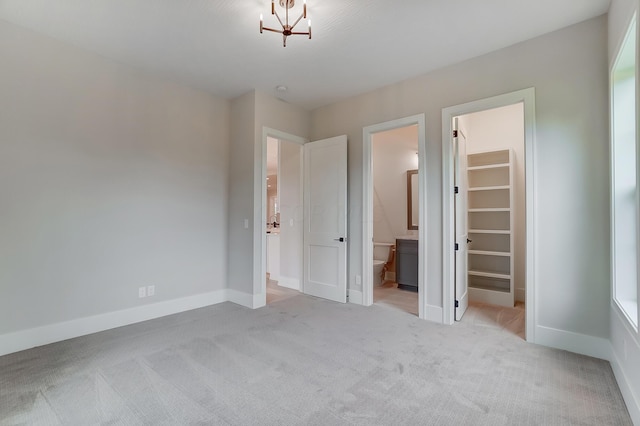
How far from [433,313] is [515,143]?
266 cm

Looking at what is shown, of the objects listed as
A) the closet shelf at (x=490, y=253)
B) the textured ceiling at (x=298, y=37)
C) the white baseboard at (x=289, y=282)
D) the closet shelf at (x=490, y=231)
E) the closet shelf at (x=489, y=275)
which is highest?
the textured ceiling at (x=298, y=37)

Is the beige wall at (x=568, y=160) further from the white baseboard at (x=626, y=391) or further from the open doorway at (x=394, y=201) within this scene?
the open doorway at (x=394, y=201)

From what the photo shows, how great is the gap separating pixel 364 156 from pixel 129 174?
9.06ft

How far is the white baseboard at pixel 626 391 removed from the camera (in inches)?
65.2

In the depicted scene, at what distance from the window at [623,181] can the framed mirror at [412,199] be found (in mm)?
3062

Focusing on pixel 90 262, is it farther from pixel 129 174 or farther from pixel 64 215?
pixel 129 174

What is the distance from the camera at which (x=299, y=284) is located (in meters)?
4.70

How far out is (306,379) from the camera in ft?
7.01

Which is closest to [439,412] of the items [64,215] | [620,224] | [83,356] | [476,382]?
[476,382]

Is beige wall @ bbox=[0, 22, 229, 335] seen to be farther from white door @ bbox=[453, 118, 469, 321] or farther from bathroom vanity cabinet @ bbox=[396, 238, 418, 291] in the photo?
white door @ bbox=[453, 118, 469, 321]

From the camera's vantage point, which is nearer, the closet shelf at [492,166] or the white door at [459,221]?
the white door at [459,221]

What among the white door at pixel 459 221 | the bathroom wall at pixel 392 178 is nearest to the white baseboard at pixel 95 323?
the white door at pixel 459 221

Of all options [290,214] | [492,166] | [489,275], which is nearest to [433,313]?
[489,275]

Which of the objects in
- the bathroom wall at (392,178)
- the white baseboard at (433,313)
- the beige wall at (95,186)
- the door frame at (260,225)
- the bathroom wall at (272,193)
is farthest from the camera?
the bathroom wall at (272,193)
